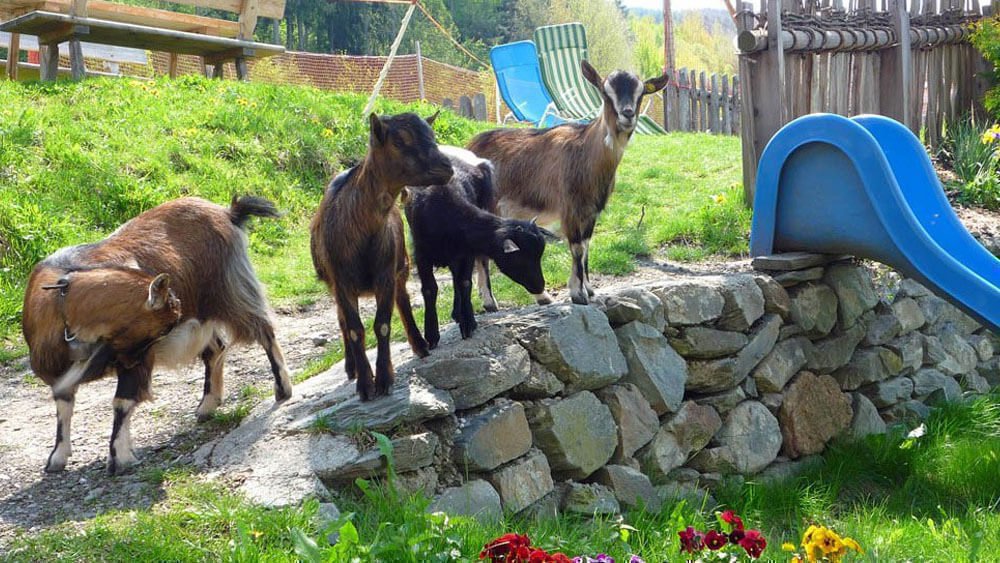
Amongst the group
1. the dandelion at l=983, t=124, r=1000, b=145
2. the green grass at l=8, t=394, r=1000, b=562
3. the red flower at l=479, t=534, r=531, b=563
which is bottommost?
the green grass at l=8, t=394, r=1000, b=562

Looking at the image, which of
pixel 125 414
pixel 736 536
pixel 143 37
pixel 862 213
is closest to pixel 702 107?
pixel 143 37

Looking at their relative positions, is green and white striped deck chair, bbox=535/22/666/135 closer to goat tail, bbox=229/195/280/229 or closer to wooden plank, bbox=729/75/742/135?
wooden plank, bbox=729/75/742/135

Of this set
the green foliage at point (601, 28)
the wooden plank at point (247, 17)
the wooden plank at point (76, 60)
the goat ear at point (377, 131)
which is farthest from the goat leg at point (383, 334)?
the green foliage at point (601, 28)

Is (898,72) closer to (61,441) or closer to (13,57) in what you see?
(61,441)

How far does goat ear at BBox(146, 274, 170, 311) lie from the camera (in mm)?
3953

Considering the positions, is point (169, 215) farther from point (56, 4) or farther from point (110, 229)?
point (56, 4)

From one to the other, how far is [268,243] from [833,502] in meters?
4.53

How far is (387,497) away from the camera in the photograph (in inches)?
143

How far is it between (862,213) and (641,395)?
6.00 feet

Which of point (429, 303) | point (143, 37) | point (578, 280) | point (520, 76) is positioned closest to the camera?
point (429, 303)

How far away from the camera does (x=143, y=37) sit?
1001 cm

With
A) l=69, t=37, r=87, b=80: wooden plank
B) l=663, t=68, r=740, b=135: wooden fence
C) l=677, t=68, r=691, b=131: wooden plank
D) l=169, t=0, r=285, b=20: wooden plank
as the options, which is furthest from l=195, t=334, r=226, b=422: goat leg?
l=677, t=68, r=691, b=131: wooden plank

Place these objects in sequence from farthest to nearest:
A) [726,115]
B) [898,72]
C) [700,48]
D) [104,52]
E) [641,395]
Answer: [700,48], [726,115], [104,52], [898,72], [641,395]

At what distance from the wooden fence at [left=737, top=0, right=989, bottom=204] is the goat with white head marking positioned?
10.5ft
